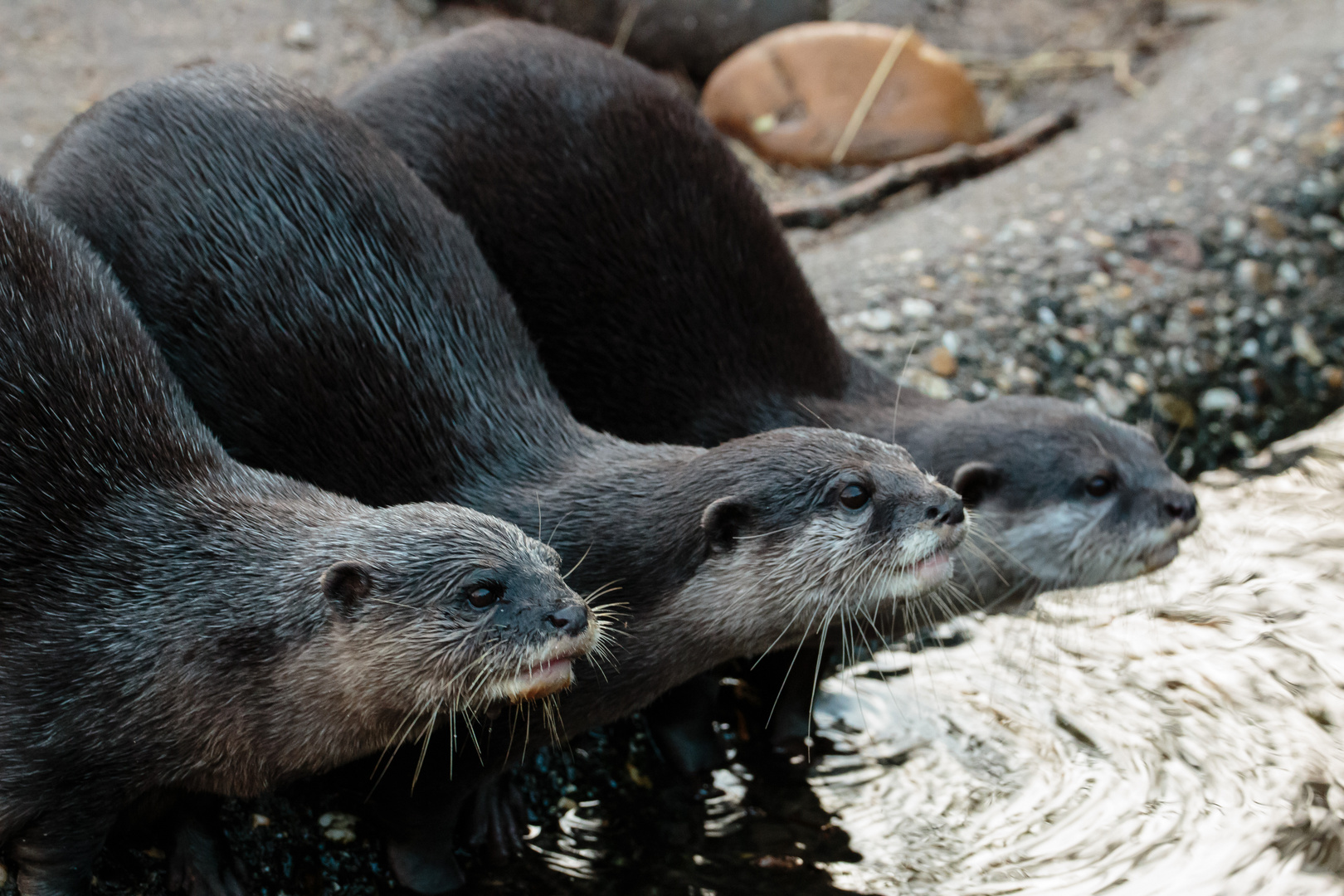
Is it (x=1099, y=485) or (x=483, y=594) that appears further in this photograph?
(x=1099, y=485)

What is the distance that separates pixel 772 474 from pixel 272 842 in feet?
A: 3.50

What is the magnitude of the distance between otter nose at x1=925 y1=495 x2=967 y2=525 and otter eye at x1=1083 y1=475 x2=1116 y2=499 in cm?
72

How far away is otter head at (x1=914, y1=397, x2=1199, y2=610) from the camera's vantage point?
2893 mm

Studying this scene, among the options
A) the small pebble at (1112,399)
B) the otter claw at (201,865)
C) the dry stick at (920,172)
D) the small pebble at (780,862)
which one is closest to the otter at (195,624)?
the otter claw at (201,865)

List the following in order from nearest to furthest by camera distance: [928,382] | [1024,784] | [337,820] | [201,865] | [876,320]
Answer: [201,865] < [337,820] < [1024,784] < [928,382] < [876,320]

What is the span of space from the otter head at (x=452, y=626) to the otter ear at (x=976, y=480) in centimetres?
112

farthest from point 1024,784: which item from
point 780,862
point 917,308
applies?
point 917,308

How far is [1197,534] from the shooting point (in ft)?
11.4

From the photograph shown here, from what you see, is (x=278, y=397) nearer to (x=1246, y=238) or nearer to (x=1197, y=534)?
(x=1197, y=534)

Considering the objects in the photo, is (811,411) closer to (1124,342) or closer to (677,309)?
(677,309)

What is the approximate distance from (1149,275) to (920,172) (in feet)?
3.67

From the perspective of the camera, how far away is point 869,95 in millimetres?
5766

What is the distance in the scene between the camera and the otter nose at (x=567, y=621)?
193cm

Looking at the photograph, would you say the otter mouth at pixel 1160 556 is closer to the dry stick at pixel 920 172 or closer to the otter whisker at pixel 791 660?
the otter whisker at pixel 791 660
